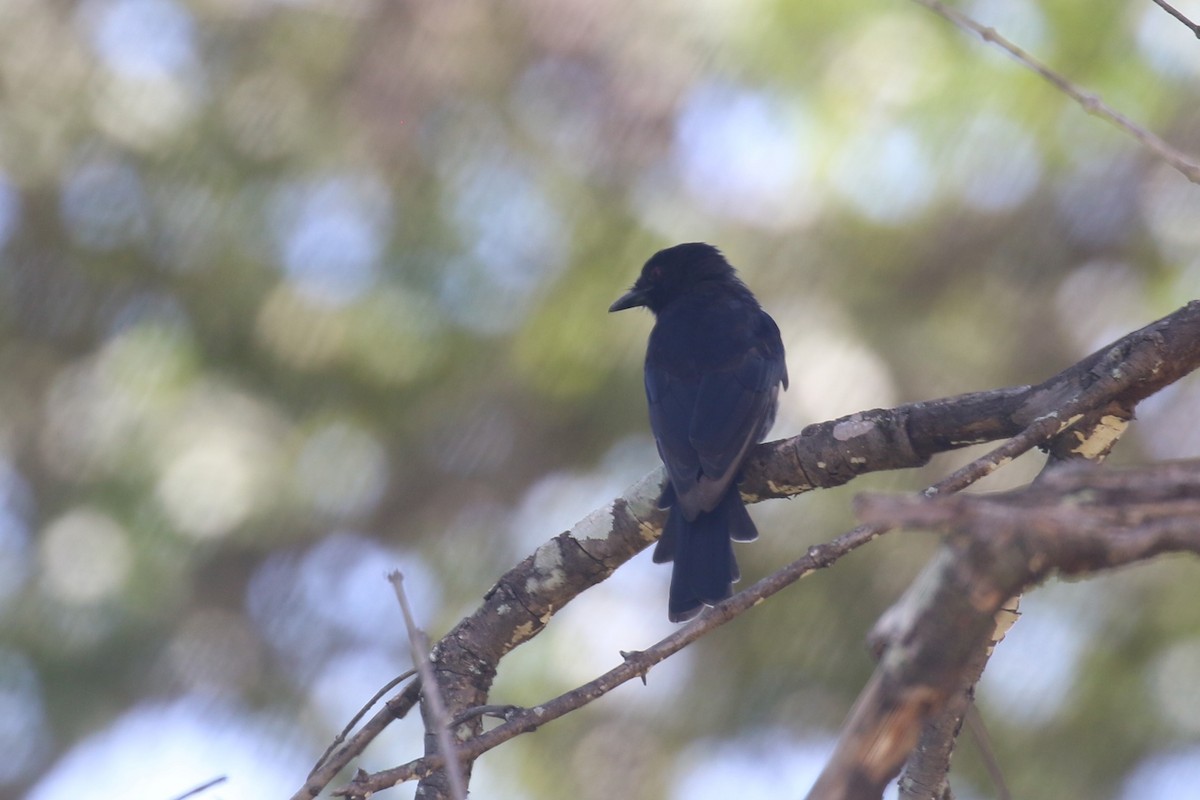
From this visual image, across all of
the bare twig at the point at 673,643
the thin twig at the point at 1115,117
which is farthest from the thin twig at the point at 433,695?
the thin twig at the point at 1115,117

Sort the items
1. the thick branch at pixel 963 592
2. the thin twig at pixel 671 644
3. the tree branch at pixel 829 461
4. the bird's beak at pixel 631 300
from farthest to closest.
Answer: the bird's beak at pixel 631 300
the tree branch at pixel 829 461
the thin twig at pixel 671 644
the thick branch at pixel 963 592

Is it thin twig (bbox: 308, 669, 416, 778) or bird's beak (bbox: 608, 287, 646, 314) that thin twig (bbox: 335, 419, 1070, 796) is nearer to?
thin twig (bbox: 308, 669, 416, 778)

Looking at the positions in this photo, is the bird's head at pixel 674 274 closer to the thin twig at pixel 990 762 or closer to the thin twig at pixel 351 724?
the thin twig at pixel 351 724

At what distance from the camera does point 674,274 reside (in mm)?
4961

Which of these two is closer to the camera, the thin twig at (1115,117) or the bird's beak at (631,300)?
the thin twig at (1115,117)

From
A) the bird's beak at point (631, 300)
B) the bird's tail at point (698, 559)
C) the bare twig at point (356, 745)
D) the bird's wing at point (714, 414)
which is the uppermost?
the bird's beak at point (631, 300)

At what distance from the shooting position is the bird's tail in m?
3.36

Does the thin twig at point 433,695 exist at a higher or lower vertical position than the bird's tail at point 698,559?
lower

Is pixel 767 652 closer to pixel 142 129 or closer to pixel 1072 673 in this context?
pixel 1072 673

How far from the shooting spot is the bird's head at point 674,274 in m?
4.93

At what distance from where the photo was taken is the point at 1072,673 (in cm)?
471

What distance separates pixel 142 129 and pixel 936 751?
4237 millimetres

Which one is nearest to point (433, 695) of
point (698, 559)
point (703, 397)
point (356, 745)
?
point (356, 745)

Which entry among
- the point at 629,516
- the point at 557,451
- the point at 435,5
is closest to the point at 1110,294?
the point at 557,451
